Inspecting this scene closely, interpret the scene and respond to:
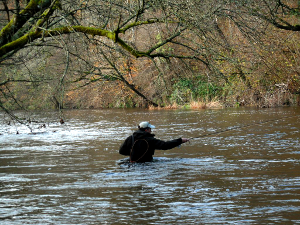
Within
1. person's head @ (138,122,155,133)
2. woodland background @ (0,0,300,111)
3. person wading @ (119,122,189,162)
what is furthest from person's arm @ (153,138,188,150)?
woodland background @ (0,0,300,111)

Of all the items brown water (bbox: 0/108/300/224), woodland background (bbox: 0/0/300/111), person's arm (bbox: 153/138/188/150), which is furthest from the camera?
person's arm (bbox: 153/138/188/150)

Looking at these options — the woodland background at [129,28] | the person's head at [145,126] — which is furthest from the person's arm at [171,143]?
the woodland background at [129,28]

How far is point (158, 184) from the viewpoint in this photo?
9.14 m

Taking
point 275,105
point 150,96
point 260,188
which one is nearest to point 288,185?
point 260,188

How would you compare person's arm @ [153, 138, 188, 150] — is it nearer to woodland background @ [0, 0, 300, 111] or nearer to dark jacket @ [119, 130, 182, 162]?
dark jacket @ [119, 130, 182, 162]

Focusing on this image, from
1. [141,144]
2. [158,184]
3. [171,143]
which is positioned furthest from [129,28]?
[158,184]

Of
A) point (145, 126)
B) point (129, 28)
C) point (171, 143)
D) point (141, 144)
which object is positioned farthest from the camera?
point (129, 28)

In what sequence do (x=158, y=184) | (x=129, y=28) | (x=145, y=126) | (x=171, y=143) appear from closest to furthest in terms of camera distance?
(x=158, y=184) < (x=171, y=143) < (x=145, y=126) < (x=129, y=28)

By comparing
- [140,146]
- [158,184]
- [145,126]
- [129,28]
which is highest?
[129,28]

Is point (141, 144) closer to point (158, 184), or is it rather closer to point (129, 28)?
point (158, 184)

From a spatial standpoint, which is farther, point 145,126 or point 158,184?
point 145,126

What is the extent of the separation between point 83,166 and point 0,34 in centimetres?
336

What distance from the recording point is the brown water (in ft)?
Result: 22.3

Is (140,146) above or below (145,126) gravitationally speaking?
below
